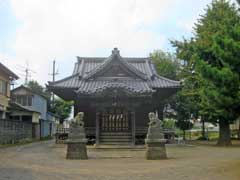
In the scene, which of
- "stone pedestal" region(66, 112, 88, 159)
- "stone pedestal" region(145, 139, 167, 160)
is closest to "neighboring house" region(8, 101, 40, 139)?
"stone pedestal" region(66, 112, 88, 159)

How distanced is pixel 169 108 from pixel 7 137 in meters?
20.3

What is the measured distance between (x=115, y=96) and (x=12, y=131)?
11.3 m

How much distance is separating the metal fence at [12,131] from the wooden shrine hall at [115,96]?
201 inches

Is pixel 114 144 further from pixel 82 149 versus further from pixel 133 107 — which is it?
pixel 82 149

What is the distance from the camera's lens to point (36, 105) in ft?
171

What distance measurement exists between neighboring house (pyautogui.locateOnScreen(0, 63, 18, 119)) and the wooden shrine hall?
7.97m

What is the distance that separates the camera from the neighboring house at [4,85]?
36.5 meters

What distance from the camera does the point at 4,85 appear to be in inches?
1478

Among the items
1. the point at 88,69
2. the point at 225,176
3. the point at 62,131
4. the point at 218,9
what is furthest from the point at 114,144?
the point at 225,176

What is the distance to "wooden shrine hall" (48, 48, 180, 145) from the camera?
27.9 m

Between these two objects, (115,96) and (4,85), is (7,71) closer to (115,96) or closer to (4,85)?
(4,85)

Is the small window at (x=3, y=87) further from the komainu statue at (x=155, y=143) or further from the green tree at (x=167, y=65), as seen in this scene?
the komainu statue at (x=155, y=143)

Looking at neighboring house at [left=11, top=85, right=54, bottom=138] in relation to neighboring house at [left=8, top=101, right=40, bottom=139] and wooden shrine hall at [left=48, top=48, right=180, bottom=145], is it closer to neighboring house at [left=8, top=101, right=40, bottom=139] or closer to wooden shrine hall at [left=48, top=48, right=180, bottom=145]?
neighboring house at [left=8, top=101, right=40, bottom=139]

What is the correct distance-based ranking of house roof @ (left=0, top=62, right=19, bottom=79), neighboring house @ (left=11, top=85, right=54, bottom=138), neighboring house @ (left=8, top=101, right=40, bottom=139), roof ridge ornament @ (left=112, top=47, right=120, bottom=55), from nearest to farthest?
roof ridge ornament @ (left=112, top=47, right=120, bottom=55) < house roof @ (left=0, top=62, right=19, bottom=79) < neighboring house @ (left=8, top=101, right=40, bottom=139) < neighboring house @ (left=11, top=85, right=54, bottom=138)
